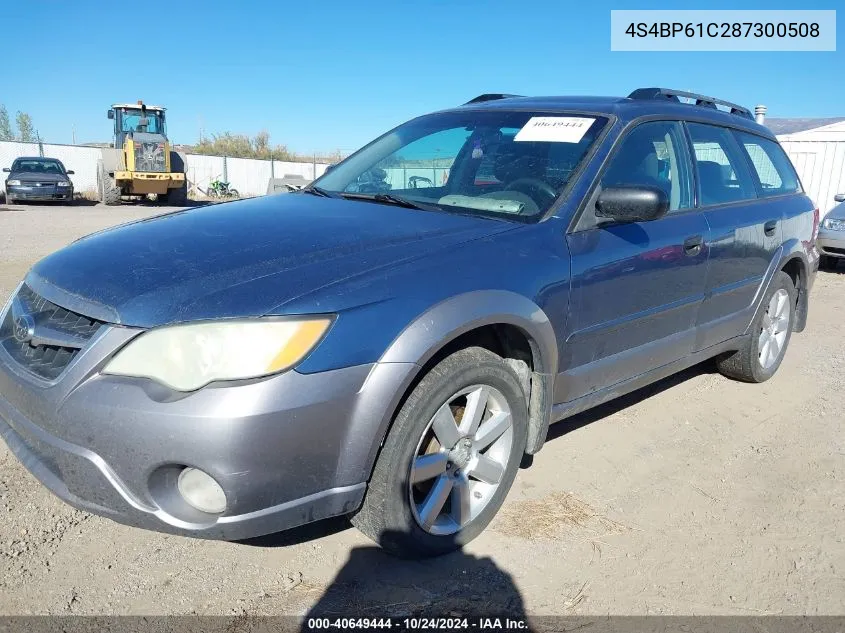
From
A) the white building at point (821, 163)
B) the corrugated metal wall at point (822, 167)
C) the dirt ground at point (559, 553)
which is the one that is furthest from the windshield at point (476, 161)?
the white building at point (821, 163)

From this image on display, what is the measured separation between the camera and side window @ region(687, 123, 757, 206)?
3.64m

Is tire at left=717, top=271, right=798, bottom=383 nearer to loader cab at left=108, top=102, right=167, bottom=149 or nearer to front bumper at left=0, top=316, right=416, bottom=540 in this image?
front bumper at left=0, top=316, right=416, bottom=540

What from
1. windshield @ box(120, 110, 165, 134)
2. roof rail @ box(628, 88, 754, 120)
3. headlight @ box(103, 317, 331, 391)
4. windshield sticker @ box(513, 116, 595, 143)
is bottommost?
headlight @ box(103, 317, 331, 391)

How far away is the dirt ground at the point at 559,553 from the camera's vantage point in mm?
2256

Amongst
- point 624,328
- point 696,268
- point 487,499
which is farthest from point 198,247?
point 696,268

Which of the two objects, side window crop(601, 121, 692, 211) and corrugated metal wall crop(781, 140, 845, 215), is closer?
side window crop(601, 121, 692, 211)

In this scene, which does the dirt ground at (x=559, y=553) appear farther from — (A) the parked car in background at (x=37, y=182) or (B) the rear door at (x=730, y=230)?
(A) the parked car in background at (x=37, y=182)

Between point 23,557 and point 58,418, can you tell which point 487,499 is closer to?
point 58,418

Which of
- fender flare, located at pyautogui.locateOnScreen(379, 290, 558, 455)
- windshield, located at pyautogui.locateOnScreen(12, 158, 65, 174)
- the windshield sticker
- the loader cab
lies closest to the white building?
the windshield sticker

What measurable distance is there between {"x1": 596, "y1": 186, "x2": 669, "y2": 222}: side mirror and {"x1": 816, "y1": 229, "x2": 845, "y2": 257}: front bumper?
8.30 m

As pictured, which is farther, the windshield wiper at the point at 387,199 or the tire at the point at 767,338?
the tire at the point at 767,338

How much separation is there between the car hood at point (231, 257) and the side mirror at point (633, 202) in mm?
469

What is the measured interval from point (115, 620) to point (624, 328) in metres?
2.29

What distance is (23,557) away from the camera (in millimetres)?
2381
